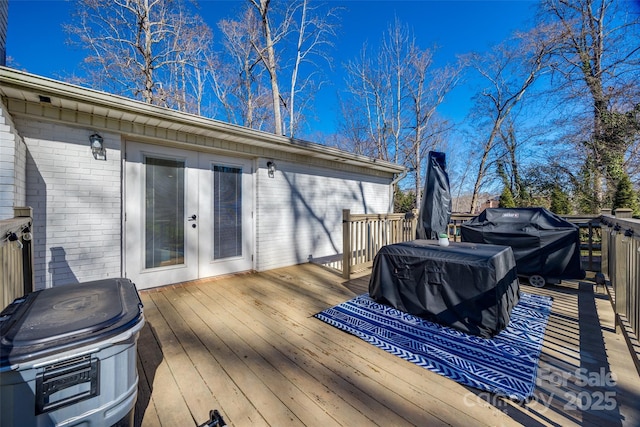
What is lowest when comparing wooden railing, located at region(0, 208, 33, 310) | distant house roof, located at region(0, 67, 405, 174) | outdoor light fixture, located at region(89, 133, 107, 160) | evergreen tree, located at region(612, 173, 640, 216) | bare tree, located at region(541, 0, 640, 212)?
wooden railing, located at region(0, 208, 33, 310)

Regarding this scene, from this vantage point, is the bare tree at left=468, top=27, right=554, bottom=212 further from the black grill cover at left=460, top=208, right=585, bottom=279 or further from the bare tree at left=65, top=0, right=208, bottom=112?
the bare tree at left=65, top=0, right=208, bottom=112

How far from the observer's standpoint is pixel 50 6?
6.64 m

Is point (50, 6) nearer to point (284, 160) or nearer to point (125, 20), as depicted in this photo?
point (125, 20)

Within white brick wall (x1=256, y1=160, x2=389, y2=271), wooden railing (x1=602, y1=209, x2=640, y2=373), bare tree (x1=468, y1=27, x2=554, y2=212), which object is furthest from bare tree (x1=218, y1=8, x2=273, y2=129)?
wooden railing (x1=602, y1=209, x2=640, y2=373)

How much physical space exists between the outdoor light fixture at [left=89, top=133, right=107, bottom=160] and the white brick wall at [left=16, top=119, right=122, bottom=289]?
5cm

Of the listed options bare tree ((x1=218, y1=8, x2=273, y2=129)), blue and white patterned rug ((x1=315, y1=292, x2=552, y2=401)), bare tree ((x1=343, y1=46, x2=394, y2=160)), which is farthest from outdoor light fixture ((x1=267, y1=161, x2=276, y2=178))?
bare tree ((x1=343, y1=46, x2=394, y2=160))

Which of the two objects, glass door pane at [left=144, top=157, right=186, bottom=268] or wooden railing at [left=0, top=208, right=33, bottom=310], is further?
glass door pane at [left=144, top=157, right=186, bottom=268]

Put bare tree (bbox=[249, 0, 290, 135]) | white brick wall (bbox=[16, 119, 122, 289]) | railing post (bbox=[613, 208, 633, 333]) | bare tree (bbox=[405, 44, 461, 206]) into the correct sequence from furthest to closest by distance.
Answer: bare tree (bbox=[405, 44, 461, 206]) → bare tree (bbox=[249, 0, 290, 135]) → white brick wall (bbox=[16, 119, 122, 289]) → railing post (bbox=[613, 208, 633, 333])

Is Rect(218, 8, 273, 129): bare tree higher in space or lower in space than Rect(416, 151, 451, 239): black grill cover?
higher

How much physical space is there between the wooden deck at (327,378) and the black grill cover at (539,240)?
94cm

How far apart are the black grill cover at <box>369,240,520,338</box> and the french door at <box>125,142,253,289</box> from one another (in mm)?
2636

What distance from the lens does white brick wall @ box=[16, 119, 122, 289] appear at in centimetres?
303

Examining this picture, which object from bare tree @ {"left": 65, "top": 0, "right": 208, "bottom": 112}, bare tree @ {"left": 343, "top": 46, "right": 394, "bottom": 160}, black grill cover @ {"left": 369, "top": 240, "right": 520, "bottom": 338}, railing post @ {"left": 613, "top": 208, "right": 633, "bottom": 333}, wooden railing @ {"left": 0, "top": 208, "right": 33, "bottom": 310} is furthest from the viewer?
bare tree @ {"left": 343, "top": 46, "right": 394, "bottom": 160}

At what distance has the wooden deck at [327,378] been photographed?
1636mm
